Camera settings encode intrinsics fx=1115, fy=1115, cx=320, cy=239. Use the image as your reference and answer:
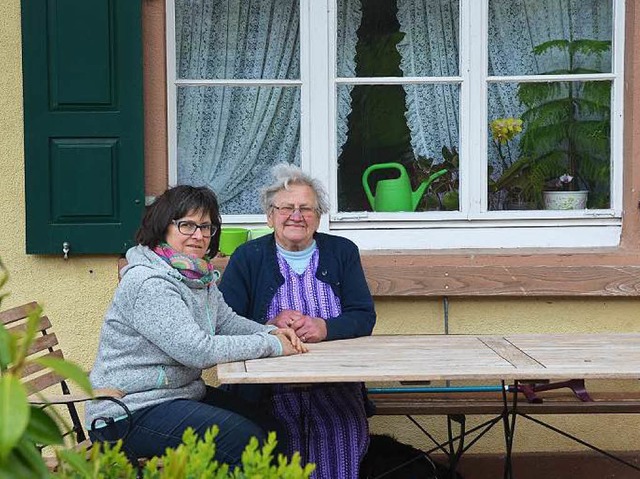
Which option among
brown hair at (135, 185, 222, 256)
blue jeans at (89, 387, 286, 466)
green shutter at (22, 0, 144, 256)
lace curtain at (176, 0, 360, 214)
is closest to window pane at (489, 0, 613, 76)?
lace curtain at (176, 0, 360, 214)

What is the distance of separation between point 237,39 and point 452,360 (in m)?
2.04

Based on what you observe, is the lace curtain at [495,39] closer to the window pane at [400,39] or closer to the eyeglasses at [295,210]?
the window pane at [400,39]

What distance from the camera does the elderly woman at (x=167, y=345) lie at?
3.32 meters

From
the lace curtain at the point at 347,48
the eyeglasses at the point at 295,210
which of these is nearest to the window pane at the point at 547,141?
the lace curtain at the point at 347,48

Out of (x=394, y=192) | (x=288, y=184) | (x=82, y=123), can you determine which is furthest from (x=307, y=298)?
(x=82, y=123)

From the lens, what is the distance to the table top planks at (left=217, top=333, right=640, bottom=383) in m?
3.11

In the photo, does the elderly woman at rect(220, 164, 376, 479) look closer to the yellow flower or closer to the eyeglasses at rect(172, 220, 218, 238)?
the eyeglasses at rect(172, 220, 218, 238)

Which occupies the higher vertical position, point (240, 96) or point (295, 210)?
point (240, 96)

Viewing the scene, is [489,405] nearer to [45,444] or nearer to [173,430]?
[173,430]

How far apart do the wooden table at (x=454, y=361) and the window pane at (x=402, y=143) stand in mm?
1053

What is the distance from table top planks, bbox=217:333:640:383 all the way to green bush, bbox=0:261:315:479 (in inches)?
49.2

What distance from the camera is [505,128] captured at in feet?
15.8

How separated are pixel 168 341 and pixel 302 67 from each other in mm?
1815

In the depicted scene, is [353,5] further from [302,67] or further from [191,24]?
[191,24]
